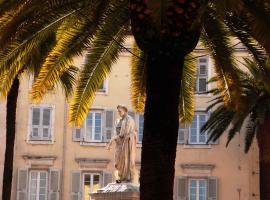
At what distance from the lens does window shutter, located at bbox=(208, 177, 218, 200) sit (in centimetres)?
4216

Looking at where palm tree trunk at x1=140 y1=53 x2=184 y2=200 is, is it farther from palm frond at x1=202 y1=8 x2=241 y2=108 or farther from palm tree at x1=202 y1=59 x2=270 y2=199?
palm tree at x1=202 y1=59 x2=270 y2=199

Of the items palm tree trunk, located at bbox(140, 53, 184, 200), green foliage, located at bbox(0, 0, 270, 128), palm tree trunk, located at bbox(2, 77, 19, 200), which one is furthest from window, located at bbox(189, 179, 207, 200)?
palm tree trunk, located at bbox(140, 53, 184, 200)

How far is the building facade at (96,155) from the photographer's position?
1651 inches

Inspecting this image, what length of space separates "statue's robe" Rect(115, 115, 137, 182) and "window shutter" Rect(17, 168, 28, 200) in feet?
60.4

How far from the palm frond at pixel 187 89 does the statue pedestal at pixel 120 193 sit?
2750mm

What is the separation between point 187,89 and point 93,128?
24.0 metres

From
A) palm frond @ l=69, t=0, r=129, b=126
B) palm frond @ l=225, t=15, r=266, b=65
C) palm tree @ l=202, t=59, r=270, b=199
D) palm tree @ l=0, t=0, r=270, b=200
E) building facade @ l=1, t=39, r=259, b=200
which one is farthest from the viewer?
building facade @ l=1, t=39, r=259, b=200

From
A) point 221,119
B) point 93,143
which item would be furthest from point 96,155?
point 221,119

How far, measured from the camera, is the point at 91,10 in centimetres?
1582

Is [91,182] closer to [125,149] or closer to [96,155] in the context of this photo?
[96,155]

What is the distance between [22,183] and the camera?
41219 millimetres

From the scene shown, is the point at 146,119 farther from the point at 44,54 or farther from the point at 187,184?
the point at 187,184

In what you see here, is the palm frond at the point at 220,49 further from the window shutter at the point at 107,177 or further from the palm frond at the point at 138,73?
the window shutter at the point at 107,177

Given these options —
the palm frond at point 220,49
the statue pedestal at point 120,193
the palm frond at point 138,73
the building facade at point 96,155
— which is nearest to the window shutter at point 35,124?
the building facade at point 96,155
